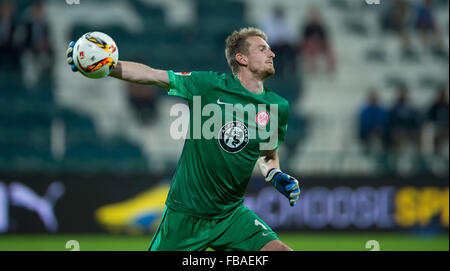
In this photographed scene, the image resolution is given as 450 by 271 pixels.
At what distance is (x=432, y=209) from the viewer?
11180 mm

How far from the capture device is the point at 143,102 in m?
12.5

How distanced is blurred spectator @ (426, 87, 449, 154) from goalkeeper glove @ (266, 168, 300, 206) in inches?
287

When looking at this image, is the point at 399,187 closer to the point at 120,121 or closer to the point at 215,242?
the point at 120,121

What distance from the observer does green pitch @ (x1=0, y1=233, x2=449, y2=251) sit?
9758mm

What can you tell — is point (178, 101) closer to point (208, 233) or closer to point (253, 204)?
point (253, 204)

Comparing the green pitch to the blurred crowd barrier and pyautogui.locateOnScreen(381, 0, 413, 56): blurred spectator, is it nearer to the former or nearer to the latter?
the blurred crowd barrier

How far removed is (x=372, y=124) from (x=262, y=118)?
7.24m

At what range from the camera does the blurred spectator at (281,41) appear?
12.9 m

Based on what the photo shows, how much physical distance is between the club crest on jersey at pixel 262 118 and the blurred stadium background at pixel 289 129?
487cm

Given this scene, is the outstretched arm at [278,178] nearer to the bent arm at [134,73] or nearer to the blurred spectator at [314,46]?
the bent arm at [134,73]

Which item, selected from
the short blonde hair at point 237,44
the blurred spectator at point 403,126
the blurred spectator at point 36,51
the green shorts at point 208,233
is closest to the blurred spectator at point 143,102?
the blurred spectator at point 36,51

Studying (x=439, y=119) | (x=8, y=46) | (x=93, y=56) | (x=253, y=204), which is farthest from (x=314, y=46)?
(x=93, y=56)

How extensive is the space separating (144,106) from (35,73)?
2258 millimetres

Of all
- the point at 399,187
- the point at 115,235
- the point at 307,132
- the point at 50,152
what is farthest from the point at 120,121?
the point at 399,187
